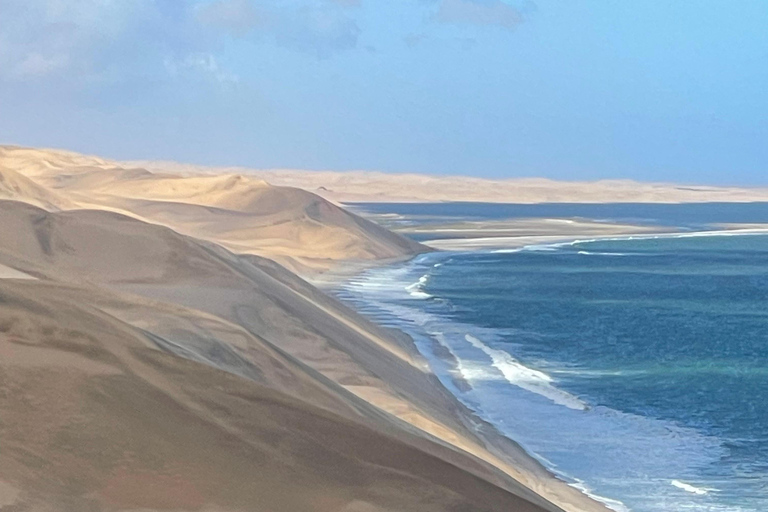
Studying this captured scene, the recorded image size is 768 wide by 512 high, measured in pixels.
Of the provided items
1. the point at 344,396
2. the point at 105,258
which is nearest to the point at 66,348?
the point at 344,396

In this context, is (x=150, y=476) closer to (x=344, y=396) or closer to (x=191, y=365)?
(x=191, y=365)

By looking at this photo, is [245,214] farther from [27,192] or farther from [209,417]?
[209,417]

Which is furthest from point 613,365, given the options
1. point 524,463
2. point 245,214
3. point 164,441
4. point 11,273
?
point 245,214

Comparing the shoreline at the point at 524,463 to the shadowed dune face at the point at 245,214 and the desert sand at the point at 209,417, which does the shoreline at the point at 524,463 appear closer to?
the desert sand at the point at 209,417

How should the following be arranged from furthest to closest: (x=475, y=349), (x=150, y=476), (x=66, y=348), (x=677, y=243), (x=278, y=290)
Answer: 1. (x=677, y=243)
2. (x=475, y=349)
3. (x=278, y=290)
4. (x=66, y=348)
5. (x=150, y=476)

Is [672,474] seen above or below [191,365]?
below

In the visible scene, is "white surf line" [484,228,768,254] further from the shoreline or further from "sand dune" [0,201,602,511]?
the shoreline
